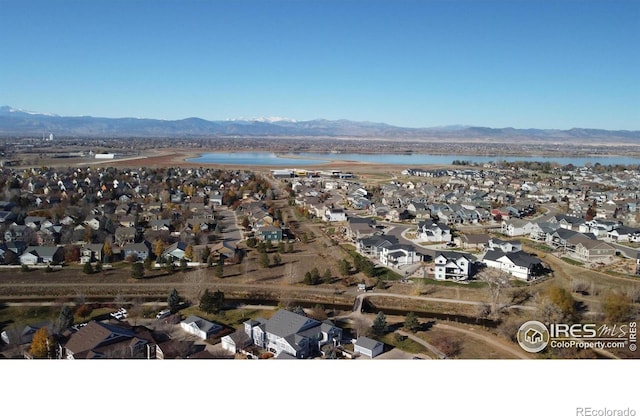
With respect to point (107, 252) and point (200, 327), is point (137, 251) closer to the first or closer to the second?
point (107, 252)

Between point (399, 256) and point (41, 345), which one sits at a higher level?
point (399, 256)

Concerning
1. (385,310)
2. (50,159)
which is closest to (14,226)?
(385,310)

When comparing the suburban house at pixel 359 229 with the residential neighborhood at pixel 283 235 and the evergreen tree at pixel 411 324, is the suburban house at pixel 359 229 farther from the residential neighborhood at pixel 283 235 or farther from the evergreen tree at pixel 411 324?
the evergreen tree at pixel 411 324

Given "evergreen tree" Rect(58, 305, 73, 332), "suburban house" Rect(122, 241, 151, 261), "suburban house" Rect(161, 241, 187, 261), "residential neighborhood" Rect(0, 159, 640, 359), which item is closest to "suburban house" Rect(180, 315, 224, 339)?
"residential neighborhood" Rect(0, 159, 640, 359)

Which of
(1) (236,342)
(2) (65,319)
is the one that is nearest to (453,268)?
(1) (236,342)

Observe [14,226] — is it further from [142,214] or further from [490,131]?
[490,131]

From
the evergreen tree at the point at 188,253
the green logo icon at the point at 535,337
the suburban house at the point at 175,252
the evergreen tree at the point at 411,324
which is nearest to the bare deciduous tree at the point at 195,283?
the evergreen tree at the point at 188,253

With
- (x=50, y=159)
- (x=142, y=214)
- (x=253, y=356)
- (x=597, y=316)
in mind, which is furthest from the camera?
(x=50, y=159)
